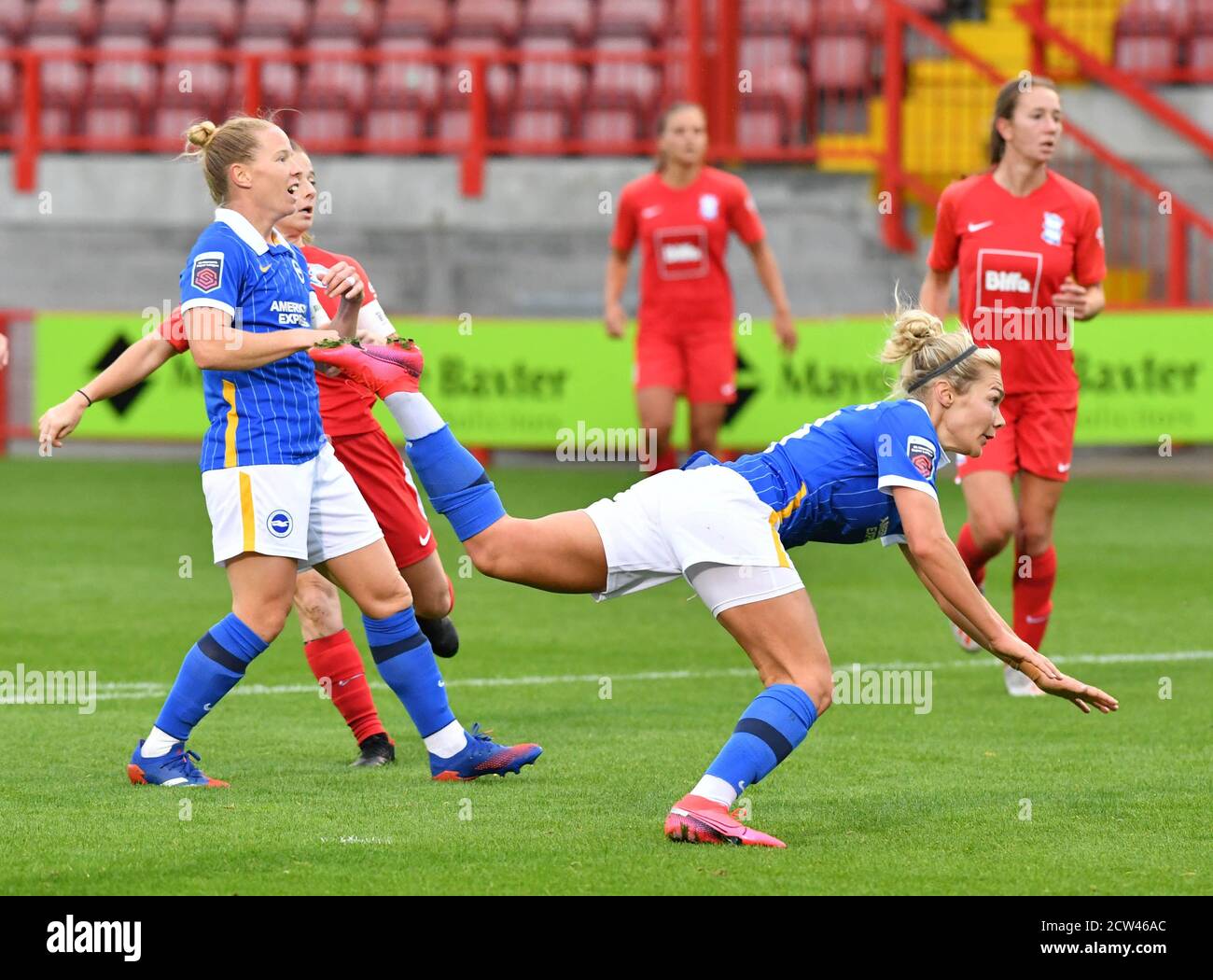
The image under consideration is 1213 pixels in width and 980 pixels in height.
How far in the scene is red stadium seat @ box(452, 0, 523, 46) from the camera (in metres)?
21.2

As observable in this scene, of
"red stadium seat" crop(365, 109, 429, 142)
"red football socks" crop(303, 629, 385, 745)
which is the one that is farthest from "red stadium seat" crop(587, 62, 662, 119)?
"red football socks" crop(303, 629, 385, 745)

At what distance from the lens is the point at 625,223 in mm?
12555

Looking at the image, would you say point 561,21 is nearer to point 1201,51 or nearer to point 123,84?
point 123,84

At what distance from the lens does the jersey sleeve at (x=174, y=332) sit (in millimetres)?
6047

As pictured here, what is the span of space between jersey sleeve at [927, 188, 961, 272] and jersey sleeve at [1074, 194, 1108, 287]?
0.48 m

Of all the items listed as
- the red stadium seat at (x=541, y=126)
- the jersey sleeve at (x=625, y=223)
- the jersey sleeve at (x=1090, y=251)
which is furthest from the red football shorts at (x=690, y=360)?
the red stadium seat at (x=541, y=126)

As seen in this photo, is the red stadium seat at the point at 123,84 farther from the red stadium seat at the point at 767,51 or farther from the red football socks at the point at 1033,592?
the red football socks at the point at 1033,592

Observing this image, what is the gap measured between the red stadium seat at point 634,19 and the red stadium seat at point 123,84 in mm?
4479

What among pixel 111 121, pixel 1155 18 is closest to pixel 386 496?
pixel 111 121

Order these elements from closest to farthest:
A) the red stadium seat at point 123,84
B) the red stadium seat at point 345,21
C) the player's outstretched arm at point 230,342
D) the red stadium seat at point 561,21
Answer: the player's outstretched arm at point 230,342
the red stadium seat at point 123,84
the red stadium seat at point 561,21
the red stadium seat at point 345,21

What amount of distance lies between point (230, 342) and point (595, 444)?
11.7 metres

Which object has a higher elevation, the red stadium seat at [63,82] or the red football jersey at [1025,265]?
Result: the red stadium seat at [63,82]

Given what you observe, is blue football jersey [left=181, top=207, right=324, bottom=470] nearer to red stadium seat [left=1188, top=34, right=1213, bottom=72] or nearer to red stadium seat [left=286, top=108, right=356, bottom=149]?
red stadium seat [left=286, top=108, right=356, bottom=149]
